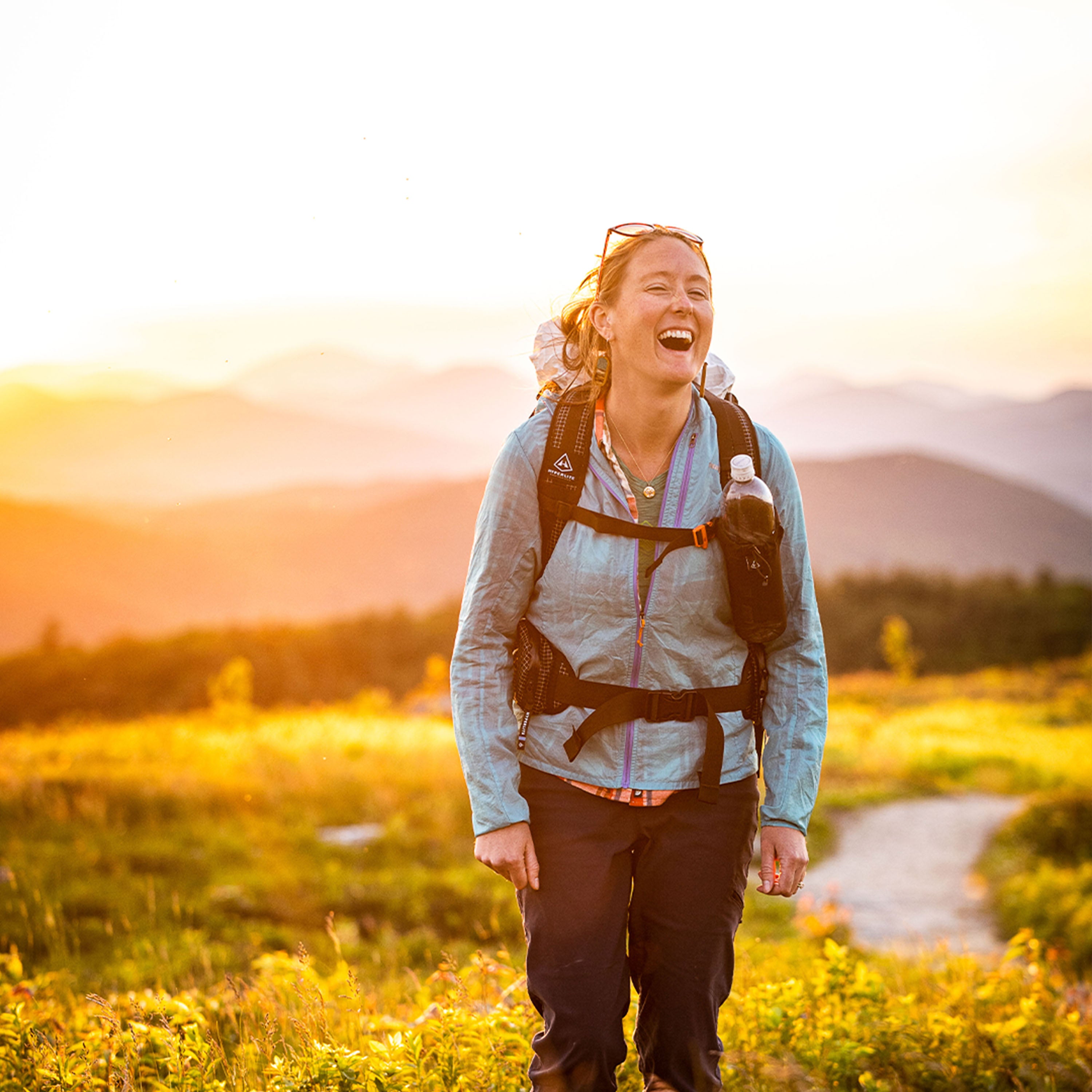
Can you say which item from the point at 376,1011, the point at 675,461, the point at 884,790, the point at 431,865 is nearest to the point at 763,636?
the point at 675,461

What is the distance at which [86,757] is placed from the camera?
13.3m

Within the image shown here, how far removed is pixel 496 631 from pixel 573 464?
0.47 meters

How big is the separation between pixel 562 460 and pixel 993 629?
52.9 metres

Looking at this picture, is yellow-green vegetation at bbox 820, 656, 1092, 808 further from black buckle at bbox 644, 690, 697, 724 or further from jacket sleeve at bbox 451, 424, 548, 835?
jacket sleeve at bbox 451, 424, 548, 835

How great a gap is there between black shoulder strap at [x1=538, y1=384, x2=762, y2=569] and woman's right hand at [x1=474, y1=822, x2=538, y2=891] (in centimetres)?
68

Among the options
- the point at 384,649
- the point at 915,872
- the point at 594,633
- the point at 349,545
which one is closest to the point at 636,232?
the point at 594,633

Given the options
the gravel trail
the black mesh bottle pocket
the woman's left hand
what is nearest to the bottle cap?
the black mesh bottle pocket

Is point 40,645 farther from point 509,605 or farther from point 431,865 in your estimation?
point 509,605

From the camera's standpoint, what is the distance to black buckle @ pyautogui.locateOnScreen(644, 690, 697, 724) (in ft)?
8.06

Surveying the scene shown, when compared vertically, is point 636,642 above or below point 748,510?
below

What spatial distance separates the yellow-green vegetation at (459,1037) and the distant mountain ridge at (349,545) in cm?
187

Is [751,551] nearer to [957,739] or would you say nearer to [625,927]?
[625,927]

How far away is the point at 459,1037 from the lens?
311 cm

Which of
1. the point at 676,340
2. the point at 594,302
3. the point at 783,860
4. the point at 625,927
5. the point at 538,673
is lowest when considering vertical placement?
the point at 625,927
